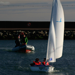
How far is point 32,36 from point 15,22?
9.08m

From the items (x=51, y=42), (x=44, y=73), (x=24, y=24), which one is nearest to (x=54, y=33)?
(x=51, y=42)

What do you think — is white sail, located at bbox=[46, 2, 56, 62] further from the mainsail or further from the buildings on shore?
the buildings on shore

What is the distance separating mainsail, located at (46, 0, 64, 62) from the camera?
22.1 m

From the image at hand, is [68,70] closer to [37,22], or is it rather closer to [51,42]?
[51,42]

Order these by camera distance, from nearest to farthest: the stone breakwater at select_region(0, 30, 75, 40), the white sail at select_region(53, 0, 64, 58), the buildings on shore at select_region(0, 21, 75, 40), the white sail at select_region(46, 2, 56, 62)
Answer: the white sail at select_region(53, 0, 64, 58), the white sail at select_region(46, 2, 56, 62), the buildings on shore at select_region(0, 21, 75, 40), the stone breakwater at select_region(0, 30, 75, 40)

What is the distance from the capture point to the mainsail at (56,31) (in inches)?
870

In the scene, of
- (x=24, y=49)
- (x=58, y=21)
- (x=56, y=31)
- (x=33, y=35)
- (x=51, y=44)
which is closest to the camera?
(x=58, y=21)

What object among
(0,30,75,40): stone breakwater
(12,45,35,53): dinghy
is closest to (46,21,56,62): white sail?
(12,45,35,53): dinghy

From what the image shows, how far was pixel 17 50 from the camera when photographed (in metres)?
43.9

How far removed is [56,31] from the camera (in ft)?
73.3

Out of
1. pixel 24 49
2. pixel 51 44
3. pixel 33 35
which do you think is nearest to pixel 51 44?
pixel 51 44

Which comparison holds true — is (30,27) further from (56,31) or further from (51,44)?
(56,31)

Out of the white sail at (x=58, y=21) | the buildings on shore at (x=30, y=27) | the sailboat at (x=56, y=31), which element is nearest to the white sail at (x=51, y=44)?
the sailboat at (x=56, y=31)

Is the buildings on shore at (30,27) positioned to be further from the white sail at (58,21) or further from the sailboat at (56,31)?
the white sail at (58,21)
